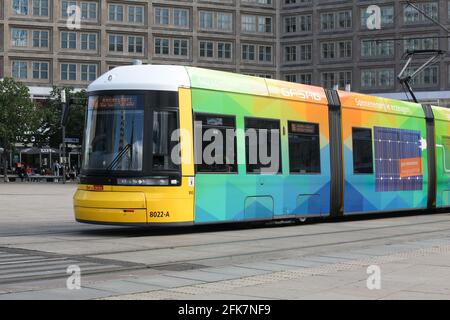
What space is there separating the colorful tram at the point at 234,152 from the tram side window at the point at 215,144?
4 cm

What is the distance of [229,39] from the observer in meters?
96.4

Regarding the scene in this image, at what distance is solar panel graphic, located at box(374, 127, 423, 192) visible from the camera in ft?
66.5

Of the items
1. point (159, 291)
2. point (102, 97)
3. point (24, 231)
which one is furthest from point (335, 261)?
point (24, 231)

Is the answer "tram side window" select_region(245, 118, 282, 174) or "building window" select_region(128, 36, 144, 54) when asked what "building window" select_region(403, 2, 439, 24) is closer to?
"building window" select_region(128, 36, 144, 54)

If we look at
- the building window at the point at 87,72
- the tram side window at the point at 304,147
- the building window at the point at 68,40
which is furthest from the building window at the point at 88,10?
the tram side window at the point at 304,147

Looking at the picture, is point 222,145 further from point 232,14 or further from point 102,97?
point 232,14

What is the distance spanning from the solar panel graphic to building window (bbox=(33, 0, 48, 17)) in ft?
239

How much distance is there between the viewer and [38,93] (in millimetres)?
86312

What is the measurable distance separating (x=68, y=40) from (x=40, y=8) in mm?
5169

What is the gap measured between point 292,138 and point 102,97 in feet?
16.7

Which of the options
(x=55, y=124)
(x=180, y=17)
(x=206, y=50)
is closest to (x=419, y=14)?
(x=206, y=50)
